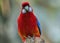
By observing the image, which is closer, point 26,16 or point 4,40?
point 26,16

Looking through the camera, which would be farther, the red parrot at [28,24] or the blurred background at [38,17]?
the blurred background at [38,17]

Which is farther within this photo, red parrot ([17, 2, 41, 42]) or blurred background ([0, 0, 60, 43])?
blurred background ([0, 0, 60, 43])

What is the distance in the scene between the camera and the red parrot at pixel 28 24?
917mm

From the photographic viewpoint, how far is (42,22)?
3.33 feet

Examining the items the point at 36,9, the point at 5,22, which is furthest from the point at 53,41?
the point at 5,22

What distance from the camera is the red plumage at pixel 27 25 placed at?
921 mm

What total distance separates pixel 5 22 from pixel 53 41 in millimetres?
356

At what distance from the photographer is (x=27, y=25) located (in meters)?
0.93

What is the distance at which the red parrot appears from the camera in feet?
3.01

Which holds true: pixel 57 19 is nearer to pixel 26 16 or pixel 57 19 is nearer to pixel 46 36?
pixel 46 36

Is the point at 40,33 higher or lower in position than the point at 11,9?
lower

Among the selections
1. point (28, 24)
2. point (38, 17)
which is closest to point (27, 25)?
point (28, 24)

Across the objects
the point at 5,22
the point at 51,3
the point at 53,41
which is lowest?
the point at 53,41

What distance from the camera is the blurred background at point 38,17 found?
1020 millimetres
